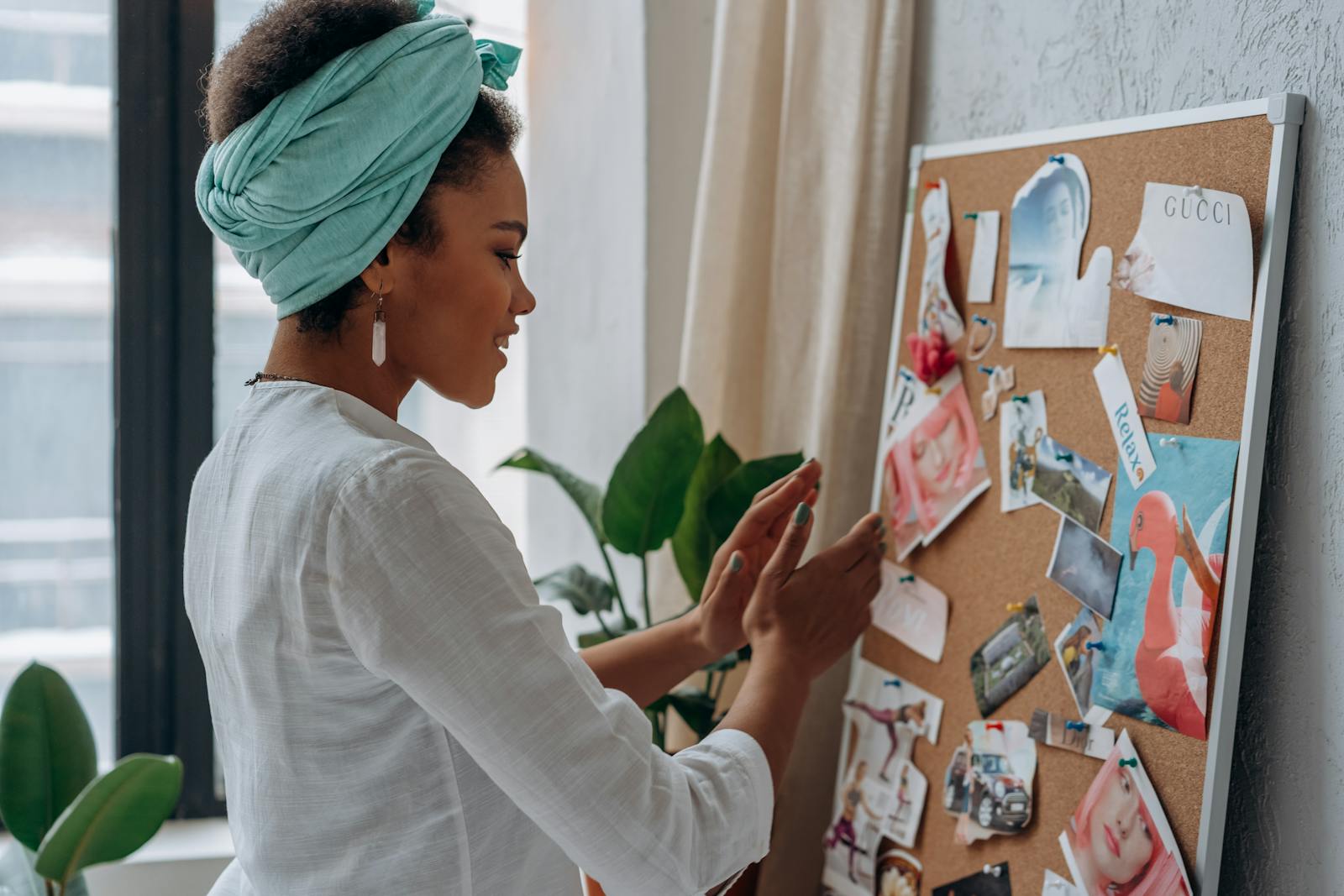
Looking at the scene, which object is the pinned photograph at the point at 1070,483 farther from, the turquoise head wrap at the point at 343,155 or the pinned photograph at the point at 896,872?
the turquoise head wrap at the point at 343,155

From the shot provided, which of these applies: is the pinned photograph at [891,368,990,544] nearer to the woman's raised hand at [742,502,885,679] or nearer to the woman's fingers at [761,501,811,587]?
the woman's raised hand at [742,502,885,679]

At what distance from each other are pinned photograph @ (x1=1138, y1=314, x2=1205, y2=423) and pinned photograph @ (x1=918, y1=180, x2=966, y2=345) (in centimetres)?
29

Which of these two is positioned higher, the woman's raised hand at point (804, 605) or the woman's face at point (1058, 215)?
the woman's face at point (1058, 215)

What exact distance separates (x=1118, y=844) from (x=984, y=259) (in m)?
0.63

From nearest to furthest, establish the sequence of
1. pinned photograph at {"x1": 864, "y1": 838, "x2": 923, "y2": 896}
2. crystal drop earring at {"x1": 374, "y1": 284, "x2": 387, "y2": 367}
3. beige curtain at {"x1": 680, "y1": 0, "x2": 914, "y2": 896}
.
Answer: crystal drop earring at {"x1": 374, "y1": 284, "x2": 387, "y2": 367} → pinned photograph at {"x1": 864, "y1": 838, "x2": 923, "y2": 896} → beige curtain at {"x1": 680, "y1": 0, "x2": 914, "y2": 896}

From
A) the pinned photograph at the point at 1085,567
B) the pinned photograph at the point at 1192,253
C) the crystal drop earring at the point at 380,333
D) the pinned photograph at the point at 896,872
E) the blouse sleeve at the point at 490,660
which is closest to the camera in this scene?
the blouse sleeve at the point at 490,660

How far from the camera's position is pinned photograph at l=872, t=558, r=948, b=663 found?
132 cm

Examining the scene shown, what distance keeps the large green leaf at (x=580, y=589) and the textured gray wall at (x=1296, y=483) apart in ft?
2.84

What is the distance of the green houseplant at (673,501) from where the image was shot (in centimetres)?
146

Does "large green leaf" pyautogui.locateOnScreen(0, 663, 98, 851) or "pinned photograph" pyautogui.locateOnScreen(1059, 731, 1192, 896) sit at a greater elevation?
"pinned photograph" pyautogui.locateOnScreen(1059, 731, 1192, 896)

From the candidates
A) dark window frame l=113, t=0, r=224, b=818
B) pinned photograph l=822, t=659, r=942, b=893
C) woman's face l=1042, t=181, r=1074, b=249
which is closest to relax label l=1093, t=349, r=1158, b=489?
woman's face l=1042, t=181, r=1074, b=249

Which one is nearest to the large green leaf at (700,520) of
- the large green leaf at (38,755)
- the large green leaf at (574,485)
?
the large green leaf at (574,485)

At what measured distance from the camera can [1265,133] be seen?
954 mm

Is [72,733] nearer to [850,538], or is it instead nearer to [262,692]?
[262,692]
